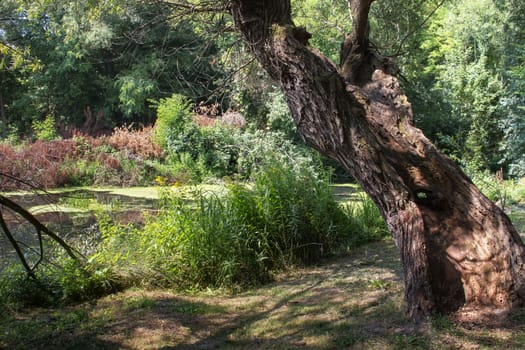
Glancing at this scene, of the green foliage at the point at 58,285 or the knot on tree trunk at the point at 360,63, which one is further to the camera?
the green foliage at the point at 58,285

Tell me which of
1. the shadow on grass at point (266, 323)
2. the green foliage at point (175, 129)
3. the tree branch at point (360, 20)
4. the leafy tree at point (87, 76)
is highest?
the leafy tree at point (87, 76)

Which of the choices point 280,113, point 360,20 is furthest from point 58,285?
point 280,113

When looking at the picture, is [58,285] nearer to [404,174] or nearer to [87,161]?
[404,174]

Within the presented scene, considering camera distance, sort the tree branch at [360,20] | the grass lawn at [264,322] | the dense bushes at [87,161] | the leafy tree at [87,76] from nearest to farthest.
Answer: the grass lawn at [264,322] < the tree branch at [360,20] < the dense bushes at [87,161] < the leafy tree at [87,76]

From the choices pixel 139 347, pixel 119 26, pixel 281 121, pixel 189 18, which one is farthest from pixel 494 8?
pixel 139 347

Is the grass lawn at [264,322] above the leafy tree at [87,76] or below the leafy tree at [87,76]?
below

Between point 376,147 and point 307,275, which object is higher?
point 376,147

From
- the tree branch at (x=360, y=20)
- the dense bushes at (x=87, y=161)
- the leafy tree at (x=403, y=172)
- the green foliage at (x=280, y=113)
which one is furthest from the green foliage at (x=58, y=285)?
the green foliage at (x=280, y=113)

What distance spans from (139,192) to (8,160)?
13.6 ft

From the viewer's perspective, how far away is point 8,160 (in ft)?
45.8

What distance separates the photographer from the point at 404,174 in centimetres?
336

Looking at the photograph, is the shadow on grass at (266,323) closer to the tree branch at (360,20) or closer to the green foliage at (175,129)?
the tree branch at (360,20)

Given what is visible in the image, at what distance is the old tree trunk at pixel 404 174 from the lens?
10.3 feet

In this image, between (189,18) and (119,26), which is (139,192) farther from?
(119,26)
